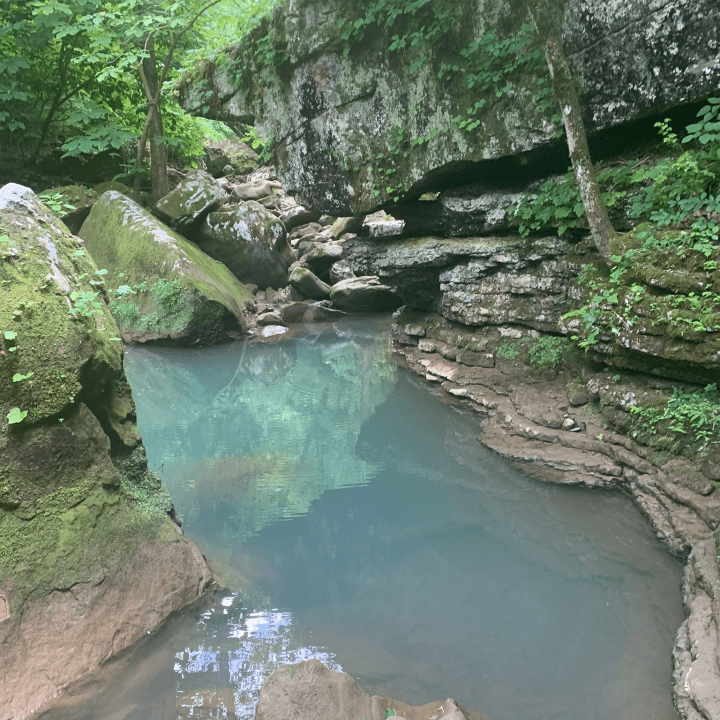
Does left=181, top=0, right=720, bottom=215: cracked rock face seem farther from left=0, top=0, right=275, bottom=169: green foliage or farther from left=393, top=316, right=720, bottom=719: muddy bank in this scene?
left=393, top=316, right=720, bottom=719: muddy bank

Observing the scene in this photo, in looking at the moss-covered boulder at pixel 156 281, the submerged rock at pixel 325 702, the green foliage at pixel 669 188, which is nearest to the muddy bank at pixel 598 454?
the submerged rock at pixel 325 702

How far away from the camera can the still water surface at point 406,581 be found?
10.8 feet

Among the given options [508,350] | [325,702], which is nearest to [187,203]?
[508,350]

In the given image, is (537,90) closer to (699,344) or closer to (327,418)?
(699,344)

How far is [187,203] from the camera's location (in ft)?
44.5

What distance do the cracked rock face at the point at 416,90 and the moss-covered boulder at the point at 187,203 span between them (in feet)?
13.8

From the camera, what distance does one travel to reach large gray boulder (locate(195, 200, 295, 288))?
1388 centimetres

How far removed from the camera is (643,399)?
5453 millimetres

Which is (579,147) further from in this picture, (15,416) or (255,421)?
(15,416)

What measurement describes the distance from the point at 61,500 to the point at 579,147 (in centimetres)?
599

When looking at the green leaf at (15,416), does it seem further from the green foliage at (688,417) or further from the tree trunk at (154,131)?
the tree trunk at (154,131)

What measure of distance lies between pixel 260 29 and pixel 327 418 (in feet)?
19.6

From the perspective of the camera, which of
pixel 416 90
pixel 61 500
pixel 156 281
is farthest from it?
pixel 156 281

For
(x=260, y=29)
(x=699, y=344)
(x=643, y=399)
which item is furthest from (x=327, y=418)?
(x=260, y=29)
